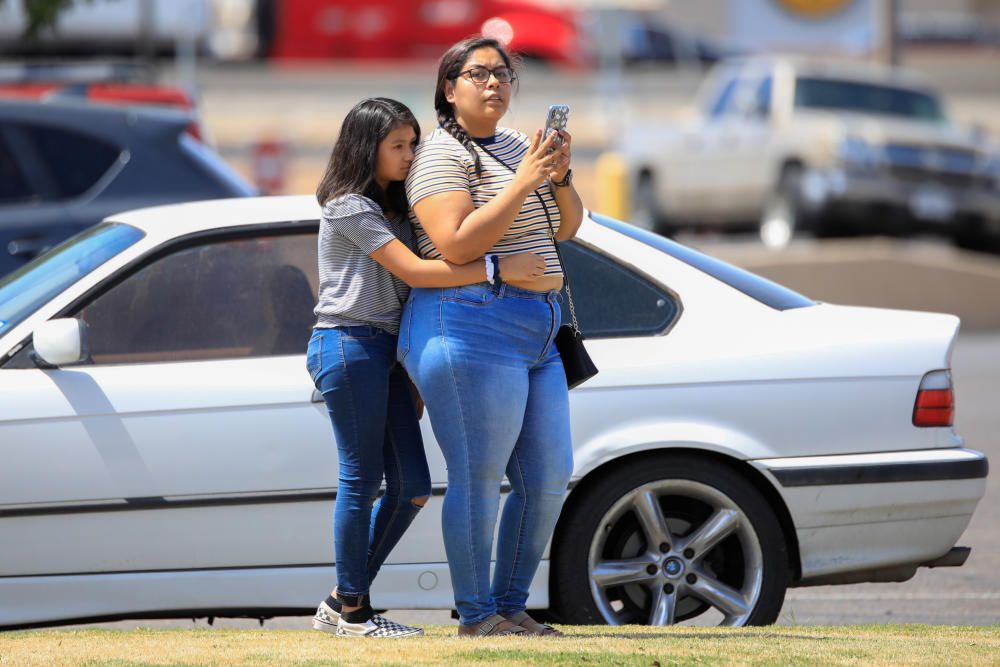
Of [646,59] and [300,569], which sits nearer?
[300,569]

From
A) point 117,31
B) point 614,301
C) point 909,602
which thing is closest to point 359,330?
point 614,301

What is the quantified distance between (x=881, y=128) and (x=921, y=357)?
11.1 m

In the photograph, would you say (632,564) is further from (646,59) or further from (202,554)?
(646,59)

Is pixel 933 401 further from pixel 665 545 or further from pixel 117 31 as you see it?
pixel 117 31

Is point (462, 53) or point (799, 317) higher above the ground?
point (462, 53)

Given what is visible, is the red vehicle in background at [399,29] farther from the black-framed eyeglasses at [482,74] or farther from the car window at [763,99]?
the black-framed eyeglasses at [482,74]

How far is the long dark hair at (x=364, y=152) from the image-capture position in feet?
14.3

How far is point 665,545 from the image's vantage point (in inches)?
199

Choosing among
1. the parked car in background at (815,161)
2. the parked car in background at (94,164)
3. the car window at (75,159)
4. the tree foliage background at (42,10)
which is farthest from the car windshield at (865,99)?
the car window at (75,159)

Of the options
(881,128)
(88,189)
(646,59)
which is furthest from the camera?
(646,59)

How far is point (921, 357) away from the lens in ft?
16.8

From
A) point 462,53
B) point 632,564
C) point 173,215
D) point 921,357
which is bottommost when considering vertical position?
point 632,564

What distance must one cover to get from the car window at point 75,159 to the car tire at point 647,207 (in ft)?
34.5

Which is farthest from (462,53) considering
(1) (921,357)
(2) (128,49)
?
(2) (128,49)
